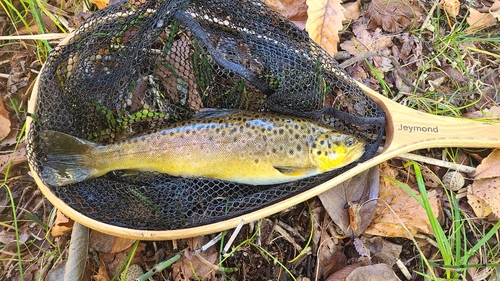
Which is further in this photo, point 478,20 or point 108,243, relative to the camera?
point 478,20

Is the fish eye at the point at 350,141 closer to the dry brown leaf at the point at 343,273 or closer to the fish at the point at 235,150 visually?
the fish at the point at 235,150

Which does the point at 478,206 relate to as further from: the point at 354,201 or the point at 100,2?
the point at 100,2

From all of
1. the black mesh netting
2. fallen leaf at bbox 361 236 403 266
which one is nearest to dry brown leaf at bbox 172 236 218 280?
the black mesh netting

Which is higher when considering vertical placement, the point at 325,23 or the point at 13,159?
the point at 325,23

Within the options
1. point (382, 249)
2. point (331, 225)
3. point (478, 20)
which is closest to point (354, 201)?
point (331, 225)

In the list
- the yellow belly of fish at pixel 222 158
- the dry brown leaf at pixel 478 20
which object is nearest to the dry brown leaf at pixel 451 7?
the dry brown leaf at pixel 478 20

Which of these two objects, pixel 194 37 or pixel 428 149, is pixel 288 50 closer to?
pixel 194 37
